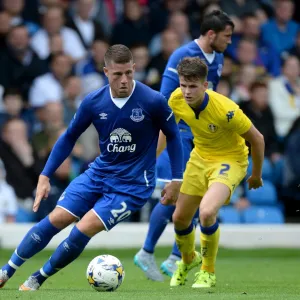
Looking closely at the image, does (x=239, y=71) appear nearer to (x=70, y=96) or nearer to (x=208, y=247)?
(x=70, y=96)

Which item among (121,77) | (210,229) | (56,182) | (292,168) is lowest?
(56,182)

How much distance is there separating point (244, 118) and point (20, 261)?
2.36 meters

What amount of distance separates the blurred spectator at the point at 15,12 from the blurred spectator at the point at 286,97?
406 cm

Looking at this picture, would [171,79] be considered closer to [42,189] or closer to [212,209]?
[212,209]

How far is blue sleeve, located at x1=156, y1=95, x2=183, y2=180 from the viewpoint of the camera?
28.6 feet

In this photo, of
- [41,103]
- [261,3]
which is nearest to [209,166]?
[41,103]

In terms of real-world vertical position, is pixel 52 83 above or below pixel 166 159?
below

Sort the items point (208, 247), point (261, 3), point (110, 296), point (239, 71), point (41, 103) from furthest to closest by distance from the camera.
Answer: point (261, 3) < point (239, 71) < point (41, 103) < point (208, 247) < point (110, 296)

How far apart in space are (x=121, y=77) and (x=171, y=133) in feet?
2.29

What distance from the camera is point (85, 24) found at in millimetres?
16281

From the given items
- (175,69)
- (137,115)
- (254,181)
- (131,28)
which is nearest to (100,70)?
(131,28)

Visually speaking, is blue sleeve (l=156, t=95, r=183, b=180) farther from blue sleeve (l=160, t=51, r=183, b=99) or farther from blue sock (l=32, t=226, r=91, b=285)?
blue sleeve (l=160, t=51, r=183, b=99)

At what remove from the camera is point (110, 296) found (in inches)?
312

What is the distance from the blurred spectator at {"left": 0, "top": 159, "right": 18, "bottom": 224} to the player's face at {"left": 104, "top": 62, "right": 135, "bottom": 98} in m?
5.88
